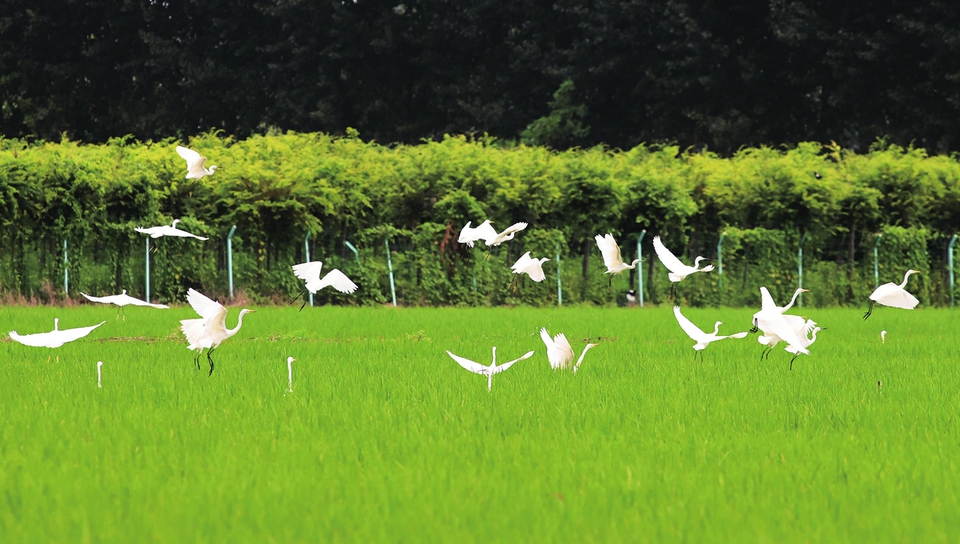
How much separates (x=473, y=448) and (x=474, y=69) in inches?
1325

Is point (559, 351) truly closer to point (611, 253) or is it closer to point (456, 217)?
point (611, 253)

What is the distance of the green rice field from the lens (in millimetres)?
4426

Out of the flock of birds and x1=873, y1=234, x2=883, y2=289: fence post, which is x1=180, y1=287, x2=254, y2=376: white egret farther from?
x1=873, y1=234, x2=883, y2=289: fence post

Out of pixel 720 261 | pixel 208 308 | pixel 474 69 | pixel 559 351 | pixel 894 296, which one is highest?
pixel 474 69

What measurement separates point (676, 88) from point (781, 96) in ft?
11.3

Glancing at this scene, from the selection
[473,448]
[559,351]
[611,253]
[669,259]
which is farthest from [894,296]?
[473,448]

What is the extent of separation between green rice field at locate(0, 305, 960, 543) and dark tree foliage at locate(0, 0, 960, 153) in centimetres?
2351

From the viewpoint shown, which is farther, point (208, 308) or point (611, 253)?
point (611, 253)

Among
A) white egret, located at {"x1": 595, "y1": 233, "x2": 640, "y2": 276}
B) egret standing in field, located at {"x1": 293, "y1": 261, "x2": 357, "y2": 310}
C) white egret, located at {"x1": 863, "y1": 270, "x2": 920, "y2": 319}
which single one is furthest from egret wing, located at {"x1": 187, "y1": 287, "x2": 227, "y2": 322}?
white egret, located at {"x1": 863, "y1": 270, "x2": 920, "y2": 319}

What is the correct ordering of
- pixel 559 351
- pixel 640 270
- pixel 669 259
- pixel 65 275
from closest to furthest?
pixel 559 351 → pixel 669 259 → pixel 65 275 → pixel 640 270

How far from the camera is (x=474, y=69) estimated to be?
38.7 m

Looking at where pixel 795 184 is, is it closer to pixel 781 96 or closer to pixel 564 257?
pixel 564 257

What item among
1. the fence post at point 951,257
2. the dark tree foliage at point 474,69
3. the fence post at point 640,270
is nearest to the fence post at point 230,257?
the fence post at point 640,270

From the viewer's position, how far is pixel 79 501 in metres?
4.74
